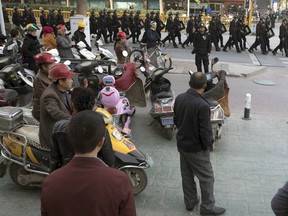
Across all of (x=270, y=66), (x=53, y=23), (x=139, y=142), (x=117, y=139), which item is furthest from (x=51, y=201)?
(x=53, y=23)

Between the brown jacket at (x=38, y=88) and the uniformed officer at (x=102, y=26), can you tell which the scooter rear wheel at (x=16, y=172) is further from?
the uniformed officer at (x=102, y=26)

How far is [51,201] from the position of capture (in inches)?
77.6

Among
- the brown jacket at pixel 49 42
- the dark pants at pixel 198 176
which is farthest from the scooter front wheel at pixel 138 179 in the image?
the brown jacket at pixel 49 42

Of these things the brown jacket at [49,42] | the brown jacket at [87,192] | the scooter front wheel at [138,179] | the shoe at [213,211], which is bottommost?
the shoe at [213,211]

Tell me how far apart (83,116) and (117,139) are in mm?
2463

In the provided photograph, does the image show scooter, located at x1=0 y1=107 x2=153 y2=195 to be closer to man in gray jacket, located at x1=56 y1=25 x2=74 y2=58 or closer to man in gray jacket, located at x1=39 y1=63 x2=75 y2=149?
man in gray jacket, located at x1=39 y1=63 x2=75 y2=149

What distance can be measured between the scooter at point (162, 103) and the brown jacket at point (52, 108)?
2.75 m

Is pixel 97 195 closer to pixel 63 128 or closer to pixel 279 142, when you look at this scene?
pixel 63 128

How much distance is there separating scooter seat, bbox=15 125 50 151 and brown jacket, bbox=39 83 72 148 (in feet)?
1.26

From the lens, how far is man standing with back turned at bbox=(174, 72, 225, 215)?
12.8 ft

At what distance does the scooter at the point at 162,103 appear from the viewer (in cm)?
653

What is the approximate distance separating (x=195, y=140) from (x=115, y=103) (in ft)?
8.07

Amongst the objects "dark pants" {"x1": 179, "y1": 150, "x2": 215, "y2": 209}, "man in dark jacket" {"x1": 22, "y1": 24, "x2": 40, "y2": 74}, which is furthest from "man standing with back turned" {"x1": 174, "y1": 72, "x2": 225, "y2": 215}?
"man in dark jacket" {"x1": 22, "y1": 24, "x2": 40, "y2": 74}

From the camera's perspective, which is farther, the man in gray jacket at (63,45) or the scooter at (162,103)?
the man in gray jacket at (63,45)
